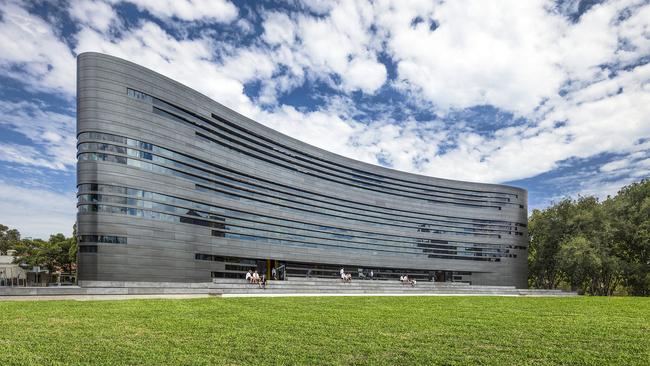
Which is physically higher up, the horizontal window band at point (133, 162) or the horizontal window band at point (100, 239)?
the horizontal window band at point (133, 162)

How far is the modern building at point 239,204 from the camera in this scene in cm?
4016

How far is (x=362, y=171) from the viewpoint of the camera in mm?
80062

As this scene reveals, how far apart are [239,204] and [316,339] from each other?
151ft

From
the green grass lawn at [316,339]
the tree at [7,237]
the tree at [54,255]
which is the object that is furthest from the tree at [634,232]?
the tree at [7,237]

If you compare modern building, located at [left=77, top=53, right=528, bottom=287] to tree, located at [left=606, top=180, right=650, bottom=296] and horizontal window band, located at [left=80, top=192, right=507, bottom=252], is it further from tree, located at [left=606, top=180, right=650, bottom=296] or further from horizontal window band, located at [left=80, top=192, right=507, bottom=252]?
tree, located at [left=606, top=180, right=650, bottom=296]

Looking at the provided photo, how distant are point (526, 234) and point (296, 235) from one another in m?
57.4

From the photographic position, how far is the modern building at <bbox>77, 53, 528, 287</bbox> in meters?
40.2

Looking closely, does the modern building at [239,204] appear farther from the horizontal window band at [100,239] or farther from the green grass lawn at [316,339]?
the green grass lawn at [316,339]

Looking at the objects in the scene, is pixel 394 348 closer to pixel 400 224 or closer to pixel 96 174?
pixel 96 174

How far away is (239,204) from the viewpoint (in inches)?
2151

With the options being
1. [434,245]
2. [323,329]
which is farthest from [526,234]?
[323,329]

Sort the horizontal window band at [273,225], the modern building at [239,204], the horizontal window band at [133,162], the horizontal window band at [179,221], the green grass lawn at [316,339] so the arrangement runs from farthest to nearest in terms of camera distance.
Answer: the horizontal window band at [273,225]
the modern building at [239,204]
the horizontal window band at [133,162]
the horizontal window band at [179,221]
the green grass lawn at [316,339]

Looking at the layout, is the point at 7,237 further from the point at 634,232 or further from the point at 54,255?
the point at 634,232

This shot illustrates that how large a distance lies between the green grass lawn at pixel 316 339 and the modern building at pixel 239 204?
28302mm
